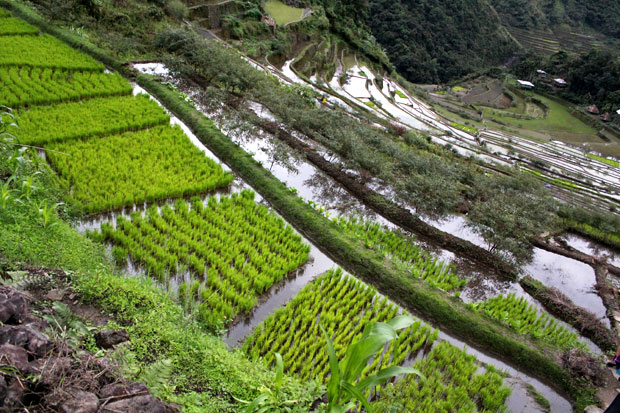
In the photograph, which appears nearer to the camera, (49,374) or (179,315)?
(49,374)

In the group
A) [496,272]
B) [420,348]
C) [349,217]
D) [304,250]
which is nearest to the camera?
[420,348]

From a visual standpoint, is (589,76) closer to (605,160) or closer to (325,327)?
(605,160)

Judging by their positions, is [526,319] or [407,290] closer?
[407,290]

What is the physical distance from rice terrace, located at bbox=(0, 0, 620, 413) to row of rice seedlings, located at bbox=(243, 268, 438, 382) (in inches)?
1.6

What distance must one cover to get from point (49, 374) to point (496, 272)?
854 cm

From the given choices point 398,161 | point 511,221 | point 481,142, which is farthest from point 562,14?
point 511,221

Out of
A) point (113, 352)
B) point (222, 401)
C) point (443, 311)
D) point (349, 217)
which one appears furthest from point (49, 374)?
point (349, 217)

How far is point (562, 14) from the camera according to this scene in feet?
158

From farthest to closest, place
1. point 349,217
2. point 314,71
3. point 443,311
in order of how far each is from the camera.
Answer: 1. point 314,71
2. point 349,217
3. point 443,311

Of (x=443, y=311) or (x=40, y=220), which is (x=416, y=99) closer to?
(x=443, y=311)

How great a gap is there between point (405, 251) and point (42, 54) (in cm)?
1416

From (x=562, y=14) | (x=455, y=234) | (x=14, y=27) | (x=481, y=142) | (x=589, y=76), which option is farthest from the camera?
(x=562, y=14)

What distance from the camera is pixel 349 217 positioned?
9.51 metres

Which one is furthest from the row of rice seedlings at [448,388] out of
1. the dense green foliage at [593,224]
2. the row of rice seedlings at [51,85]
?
the row of rice seedlings at [51,85]
